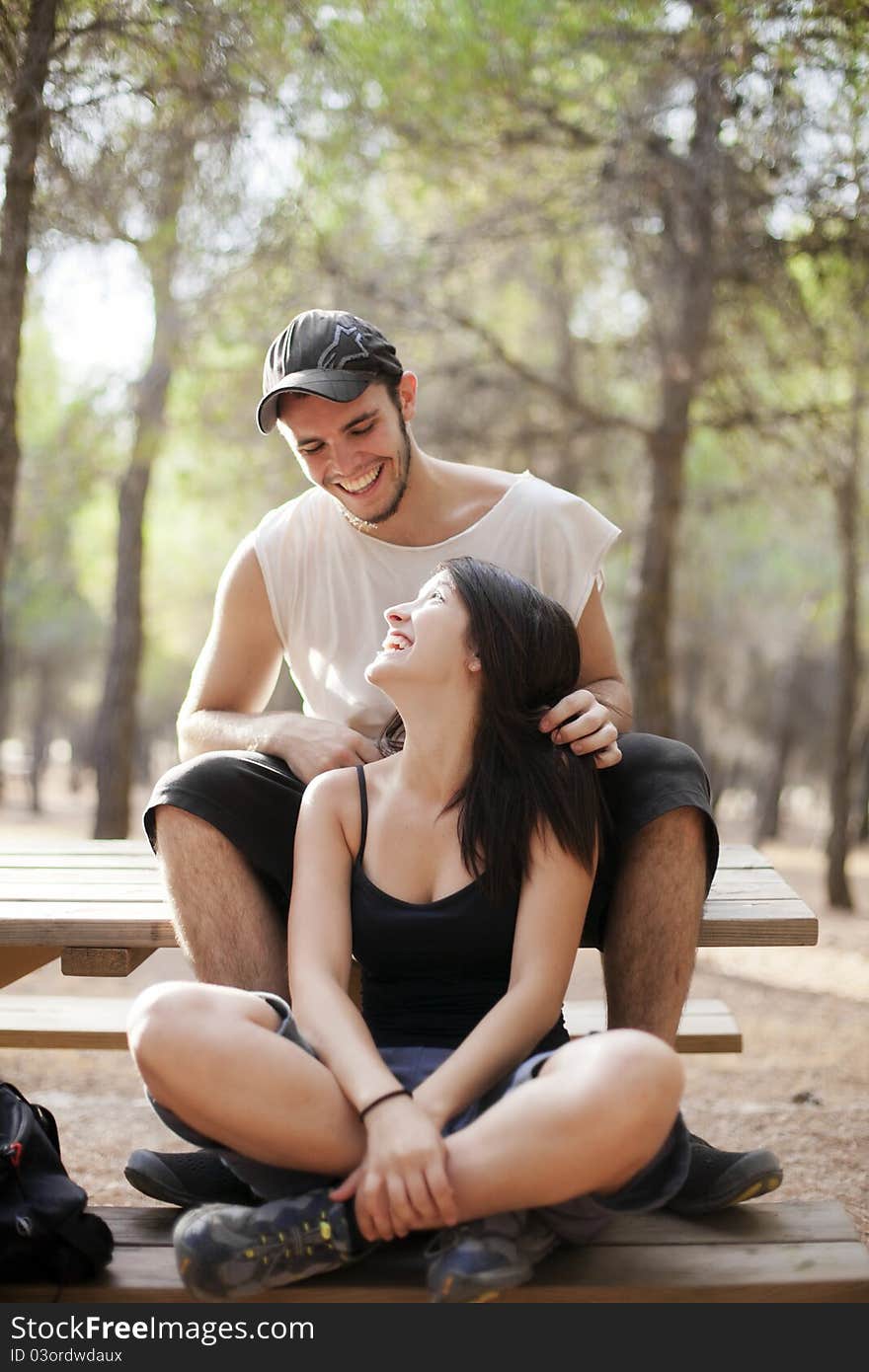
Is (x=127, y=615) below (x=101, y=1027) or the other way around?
the other way around

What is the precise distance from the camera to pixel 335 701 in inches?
141

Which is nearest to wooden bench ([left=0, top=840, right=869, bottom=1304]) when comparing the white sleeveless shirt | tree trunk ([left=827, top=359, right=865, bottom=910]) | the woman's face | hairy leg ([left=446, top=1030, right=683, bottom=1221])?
hairy leg ([left=446, top=1030, right=683, bottom=1221])

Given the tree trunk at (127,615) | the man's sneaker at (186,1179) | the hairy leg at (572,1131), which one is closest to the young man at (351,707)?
the man's sneaker at (186,1179)

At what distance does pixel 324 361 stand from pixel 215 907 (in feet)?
4.43

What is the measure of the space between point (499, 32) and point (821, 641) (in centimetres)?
1565

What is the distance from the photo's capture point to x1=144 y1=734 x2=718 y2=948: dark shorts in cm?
290

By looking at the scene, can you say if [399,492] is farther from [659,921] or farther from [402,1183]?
[402,1183]

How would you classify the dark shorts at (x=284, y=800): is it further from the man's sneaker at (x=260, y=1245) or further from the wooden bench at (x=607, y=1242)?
the man's sneaker at (x=260, y=1245)

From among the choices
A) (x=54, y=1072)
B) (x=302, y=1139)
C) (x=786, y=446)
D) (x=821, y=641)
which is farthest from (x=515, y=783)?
(x=821, y=641)

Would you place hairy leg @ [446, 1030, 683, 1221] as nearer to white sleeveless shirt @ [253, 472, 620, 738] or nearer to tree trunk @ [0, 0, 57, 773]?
white sleeveless shirt @ [253, 472, 620, 738]

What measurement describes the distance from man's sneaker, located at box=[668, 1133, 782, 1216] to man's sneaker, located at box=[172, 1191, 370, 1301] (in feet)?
2.34

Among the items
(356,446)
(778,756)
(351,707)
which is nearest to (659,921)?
(351,707)

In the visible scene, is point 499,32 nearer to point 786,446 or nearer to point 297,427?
point 786,446

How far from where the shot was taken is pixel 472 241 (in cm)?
940
